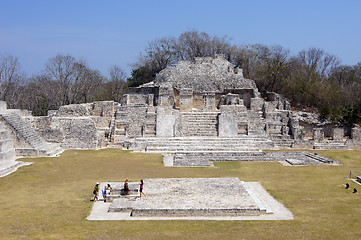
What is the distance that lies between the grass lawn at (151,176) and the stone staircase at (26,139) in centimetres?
81

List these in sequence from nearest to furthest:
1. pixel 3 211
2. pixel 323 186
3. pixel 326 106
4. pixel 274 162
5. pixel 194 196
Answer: pixel 3 211 < pixel 194 196 < pixel 323 186 < pixel 274 162 < pixel 326 106

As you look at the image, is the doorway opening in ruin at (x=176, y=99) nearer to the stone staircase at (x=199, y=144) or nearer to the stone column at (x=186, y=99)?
the stone column at (x=186, y=99)

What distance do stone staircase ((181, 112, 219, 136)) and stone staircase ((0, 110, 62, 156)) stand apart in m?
7.69

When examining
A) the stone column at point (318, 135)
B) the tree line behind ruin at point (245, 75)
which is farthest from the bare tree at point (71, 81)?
the stone column at point (318, 135)

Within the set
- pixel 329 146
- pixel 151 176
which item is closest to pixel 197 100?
pixel 329 146

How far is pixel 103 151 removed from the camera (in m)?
21.3

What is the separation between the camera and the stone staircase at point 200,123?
2405 cm

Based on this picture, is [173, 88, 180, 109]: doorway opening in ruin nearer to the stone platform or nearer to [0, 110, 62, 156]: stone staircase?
[0, 110, 62, 156]: stone staircase

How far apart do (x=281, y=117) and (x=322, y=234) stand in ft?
53.6

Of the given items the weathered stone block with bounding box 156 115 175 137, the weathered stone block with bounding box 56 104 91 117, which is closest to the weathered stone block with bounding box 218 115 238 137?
the weathered stone block with bounding box 156 115 175 137

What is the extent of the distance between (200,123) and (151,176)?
10046mm

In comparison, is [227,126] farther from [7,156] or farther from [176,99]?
[7,156]

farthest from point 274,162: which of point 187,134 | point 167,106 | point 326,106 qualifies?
point 326,106

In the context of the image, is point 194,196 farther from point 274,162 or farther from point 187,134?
point 187,134
